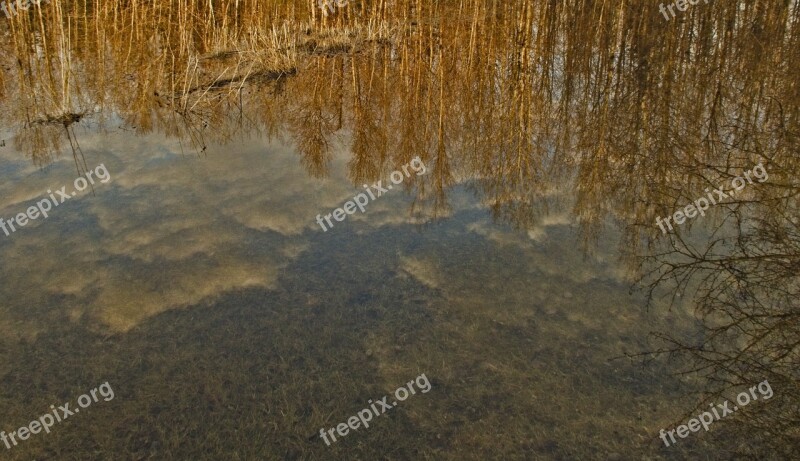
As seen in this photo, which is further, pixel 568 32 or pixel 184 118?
pixel 568 32

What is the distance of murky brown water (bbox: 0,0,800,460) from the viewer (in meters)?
1.84

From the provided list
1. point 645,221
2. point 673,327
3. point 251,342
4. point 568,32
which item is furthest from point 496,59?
point 251,342

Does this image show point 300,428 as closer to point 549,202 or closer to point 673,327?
point 673,327

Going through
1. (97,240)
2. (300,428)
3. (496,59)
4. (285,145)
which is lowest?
(300,428)

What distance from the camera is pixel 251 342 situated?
2.18m

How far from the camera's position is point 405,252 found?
275 cm

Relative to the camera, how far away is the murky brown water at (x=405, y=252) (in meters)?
1.84

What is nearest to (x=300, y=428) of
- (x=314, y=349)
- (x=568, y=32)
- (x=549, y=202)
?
(x=314, y=349)

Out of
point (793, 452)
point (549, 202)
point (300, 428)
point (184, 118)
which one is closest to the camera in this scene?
point (793, 452)

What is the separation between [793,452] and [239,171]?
3.17 m

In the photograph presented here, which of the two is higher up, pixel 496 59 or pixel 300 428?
pixel 496 59

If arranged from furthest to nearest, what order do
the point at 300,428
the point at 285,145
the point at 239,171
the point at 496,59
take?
the point at 496,59
the point at 285,145
the point at 239,171
the point at 300,428

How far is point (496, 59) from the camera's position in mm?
5246

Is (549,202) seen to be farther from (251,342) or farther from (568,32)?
(568,32)
